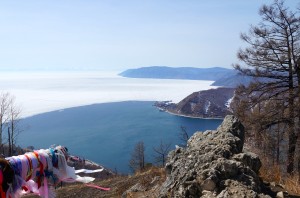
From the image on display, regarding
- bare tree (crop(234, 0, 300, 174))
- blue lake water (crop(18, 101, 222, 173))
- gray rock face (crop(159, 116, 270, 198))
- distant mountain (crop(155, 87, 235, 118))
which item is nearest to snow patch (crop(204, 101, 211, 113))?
distant mountain (crop(155, 87, 235, 118))

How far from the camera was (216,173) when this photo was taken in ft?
15.4

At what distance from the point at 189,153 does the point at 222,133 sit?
0.98 m

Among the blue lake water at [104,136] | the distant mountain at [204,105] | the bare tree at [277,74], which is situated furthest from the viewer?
the distant mountain at [204,105]

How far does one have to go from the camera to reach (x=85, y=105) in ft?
592

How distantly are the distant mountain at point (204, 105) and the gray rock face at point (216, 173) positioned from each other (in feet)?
400

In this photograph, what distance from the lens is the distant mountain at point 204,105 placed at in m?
137

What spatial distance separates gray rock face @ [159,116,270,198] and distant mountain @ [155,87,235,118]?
4804 inches

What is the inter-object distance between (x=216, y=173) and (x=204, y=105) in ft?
486

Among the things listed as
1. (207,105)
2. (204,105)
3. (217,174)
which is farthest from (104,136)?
(217,174)

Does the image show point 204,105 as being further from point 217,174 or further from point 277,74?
point 217,174

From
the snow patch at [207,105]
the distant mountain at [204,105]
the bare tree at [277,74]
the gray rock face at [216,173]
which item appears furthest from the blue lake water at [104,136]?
the gray rock face at [216,173]

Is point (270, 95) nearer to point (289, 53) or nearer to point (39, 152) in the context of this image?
point (289, 53)

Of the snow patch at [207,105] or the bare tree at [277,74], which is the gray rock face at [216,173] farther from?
the snow patch at [207,105]

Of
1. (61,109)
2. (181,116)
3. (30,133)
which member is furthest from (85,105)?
(30,133)
